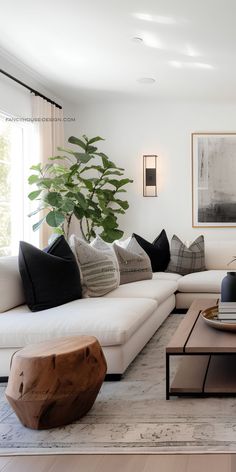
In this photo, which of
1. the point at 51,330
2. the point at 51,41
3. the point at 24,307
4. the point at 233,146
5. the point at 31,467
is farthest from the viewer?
the point at 233,146

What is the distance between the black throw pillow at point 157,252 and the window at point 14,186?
1256 mm

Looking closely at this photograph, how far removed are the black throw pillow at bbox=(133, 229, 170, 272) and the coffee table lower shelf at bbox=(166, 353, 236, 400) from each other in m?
2.37

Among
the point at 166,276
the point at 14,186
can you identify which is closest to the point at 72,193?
the point at 14,186

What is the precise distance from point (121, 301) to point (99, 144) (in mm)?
3516

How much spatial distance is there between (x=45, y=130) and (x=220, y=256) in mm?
2500

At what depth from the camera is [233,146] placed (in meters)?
6.16

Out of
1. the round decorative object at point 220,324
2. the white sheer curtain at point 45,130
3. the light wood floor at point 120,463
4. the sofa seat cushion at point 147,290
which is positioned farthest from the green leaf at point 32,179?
the light wood floor at point 120,463

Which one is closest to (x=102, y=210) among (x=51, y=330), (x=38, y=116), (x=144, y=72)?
(x=38, y=116)

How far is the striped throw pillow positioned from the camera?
11.6 feet

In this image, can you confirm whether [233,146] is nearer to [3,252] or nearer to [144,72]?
[144,72]

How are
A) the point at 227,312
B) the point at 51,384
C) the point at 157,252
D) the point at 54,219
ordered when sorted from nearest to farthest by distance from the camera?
the point at 51,384, the point at 227,312, the point at 54,219, the point at 157,252

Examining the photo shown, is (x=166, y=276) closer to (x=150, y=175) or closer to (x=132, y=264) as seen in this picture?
(x=132, y=264)

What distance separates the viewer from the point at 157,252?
5352 mm

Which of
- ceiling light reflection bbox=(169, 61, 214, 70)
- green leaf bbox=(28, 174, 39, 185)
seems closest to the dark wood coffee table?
green leaf bbox=(28, 174, 39, 185)
